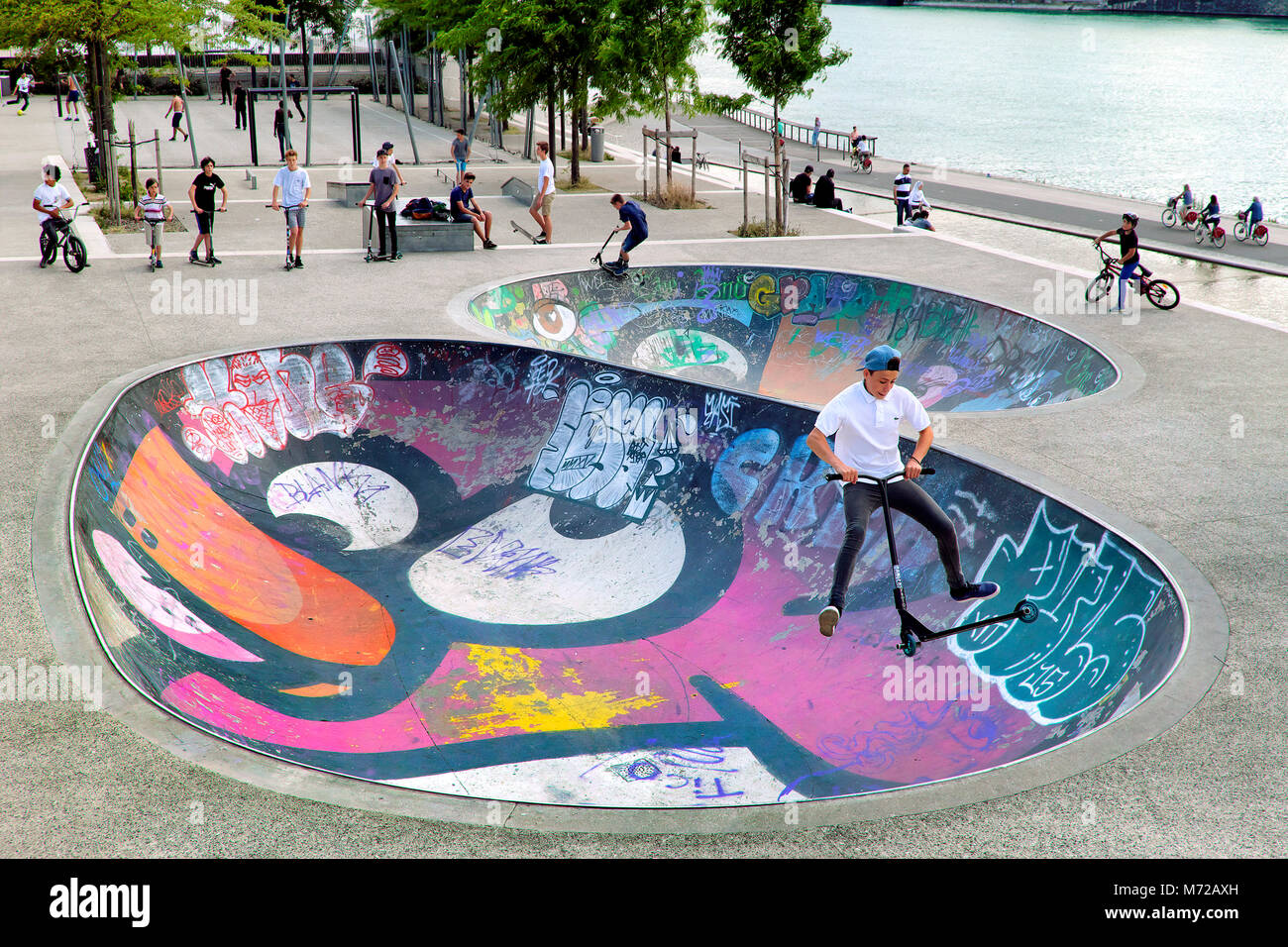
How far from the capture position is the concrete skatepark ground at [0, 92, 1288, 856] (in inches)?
200

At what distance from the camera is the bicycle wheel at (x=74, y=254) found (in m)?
17.4

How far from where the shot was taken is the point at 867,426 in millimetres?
7012

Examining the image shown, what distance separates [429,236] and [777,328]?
24.0 ft

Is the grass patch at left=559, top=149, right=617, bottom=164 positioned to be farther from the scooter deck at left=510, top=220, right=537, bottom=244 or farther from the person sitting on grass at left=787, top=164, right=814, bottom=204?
the scooter deck at left=510, top=220, right=537, bottom=244

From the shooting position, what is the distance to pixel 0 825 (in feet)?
16.4

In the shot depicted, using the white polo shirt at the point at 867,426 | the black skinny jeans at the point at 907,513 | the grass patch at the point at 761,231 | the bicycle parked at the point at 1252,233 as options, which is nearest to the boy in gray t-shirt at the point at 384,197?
the grass patch at the point at 761,231

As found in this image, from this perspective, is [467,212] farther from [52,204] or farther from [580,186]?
[580,186]

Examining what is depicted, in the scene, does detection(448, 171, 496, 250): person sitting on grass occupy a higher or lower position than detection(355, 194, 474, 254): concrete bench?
higher

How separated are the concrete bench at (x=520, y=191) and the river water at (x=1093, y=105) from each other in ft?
26.0

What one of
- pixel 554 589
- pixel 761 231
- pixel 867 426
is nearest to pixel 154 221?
pixel 554 589

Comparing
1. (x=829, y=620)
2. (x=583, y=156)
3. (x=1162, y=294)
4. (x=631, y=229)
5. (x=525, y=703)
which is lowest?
(x=525, y=703)

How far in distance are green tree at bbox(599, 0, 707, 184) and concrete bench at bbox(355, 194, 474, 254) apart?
8.55m

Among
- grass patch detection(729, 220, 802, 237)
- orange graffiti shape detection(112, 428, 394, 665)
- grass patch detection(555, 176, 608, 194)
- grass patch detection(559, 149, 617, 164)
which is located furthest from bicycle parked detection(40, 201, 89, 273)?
grass patch detection(559, 149, 617, 164)
